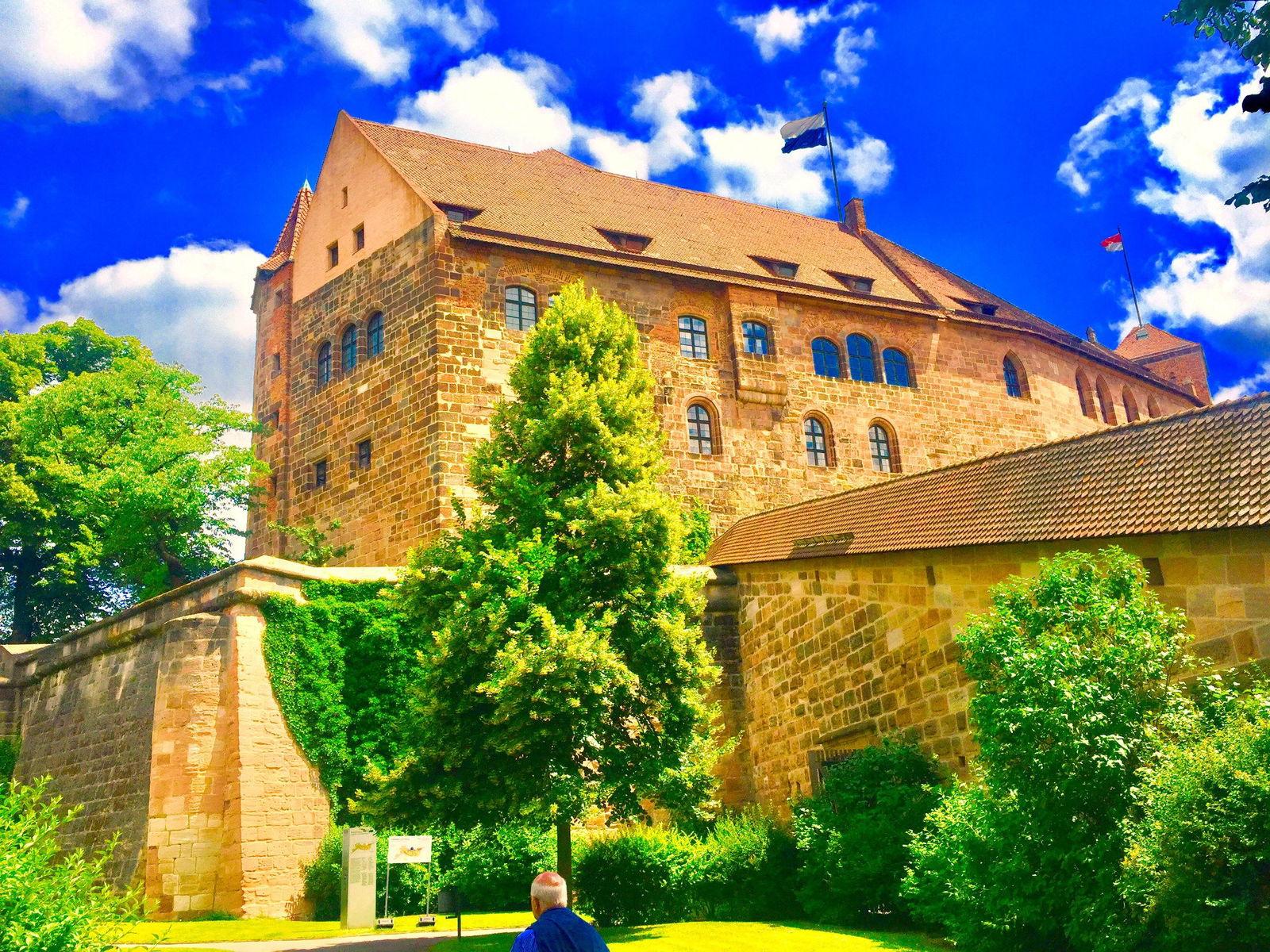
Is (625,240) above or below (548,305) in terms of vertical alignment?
above

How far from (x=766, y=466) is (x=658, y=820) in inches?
509

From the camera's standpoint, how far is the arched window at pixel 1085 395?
40688 mm

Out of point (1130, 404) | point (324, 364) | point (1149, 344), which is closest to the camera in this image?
point (324, 364)

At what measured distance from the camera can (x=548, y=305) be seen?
29562 millimetres

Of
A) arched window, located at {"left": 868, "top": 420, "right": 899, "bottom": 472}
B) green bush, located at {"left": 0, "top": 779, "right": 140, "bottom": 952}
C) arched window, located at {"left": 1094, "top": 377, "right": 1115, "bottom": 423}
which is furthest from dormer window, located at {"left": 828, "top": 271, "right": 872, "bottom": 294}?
green bush, located at {"left": 0, "top": 779, "right": 140, "bottom": 952}

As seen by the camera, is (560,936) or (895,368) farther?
(895,368)

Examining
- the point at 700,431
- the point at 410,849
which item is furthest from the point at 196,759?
the point at 700,431

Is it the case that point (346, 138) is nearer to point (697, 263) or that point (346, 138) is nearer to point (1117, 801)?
point (697, 263)

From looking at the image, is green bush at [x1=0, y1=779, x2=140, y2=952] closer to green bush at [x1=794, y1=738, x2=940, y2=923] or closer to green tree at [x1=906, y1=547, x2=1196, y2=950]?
green tree at [x1=906, y1=547, x2=1196, y2=950]

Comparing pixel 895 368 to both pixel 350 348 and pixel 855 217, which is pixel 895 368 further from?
pixel 350 348

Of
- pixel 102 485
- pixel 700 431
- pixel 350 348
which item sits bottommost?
pixel 102 485

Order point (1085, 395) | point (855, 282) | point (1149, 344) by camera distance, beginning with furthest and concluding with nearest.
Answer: point (1149, 344) → point (1085, 395) → point (855, 282)

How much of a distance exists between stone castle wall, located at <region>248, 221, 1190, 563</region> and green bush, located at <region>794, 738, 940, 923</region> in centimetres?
1293

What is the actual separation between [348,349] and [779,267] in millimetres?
13641
